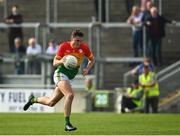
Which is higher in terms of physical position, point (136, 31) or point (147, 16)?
point (147, 16)

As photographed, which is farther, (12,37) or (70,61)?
(12,37)

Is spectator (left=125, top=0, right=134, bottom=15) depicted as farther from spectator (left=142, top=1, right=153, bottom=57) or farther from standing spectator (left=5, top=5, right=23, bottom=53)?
standing spectator (left=5, top=5, right=23, bottom=53)

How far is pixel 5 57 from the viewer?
31.7m

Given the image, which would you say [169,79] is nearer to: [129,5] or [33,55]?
[129,5]

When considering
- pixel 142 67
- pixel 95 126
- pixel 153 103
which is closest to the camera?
pixel 95 126

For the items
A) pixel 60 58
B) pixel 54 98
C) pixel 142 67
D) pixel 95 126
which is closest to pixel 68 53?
pixel 60 58

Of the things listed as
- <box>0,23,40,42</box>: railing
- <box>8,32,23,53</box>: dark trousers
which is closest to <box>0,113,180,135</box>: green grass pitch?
<box>0,23,40,42</box>: railing

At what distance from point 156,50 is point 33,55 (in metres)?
4.60

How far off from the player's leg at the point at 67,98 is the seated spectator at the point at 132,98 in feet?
37.3

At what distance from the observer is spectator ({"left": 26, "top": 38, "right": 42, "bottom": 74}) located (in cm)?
3097

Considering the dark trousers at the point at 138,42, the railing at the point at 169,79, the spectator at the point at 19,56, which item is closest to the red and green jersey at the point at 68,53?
the dark trousers at the point at 138,42

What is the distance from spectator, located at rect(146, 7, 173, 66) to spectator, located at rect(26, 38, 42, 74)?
428 cm

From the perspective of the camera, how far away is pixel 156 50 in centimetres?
3006

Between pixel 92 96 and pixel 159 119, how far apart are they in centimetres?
735
